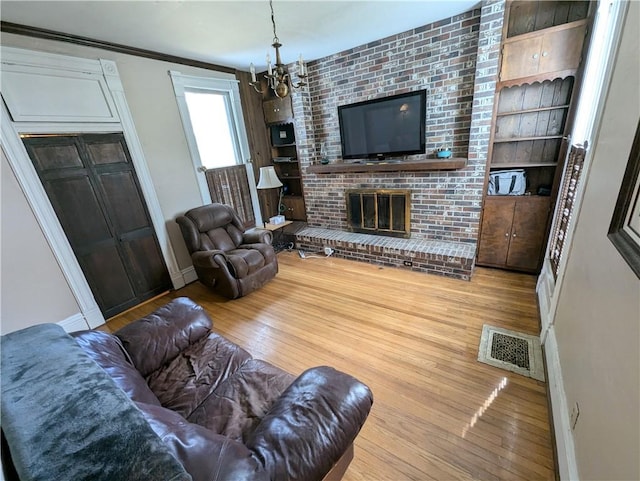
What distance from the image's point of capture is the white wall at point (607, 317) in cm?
77

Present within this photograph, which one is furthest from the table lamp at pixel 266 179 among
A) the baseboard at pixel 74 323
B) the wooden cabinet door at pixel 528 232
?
the wooden cabinet door at pixel 528 232

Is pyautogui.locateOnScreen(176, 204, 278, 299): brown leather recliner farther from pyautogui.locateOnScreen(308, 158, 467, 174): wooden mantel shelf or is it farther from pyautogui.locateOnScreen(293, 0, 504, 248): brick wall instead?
pyautogui.locateOnScreen(293, 0, 504, 248): brick wall

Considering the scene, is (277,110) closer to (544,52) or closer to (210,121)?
(210,121)

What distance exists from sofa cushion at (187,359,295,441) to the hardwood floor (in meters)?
0.52

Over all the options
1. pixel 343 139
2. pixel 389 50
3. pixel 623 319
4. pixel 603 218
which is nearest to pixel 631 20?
pixel 603 218

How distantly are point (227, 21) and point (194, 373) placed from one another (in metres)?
2.81

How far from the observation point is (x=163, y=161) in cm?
305

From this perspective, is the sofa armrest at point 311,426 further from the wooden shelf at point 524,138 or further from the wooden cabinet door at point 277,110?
the wooden cabinet door at point 277,110

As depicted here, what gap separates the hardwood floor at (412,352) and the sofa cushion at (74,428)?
109cm

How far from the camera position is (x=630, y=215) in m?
0.88

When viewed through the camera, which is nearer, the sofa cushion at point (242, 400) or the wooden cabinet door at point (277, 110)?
the sofa cushion at point (242, 400)

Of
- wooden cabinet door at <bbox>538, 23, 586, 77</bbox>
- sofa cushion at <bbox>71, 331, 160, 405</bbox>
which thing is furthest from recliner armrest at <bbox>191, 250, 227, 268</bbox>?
wooden cabinet door at <bbox>538, 23, 586, 77</bbox>

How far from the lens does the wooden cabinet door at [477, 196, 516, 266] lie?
271cm

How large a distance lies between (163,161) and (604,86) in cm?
371
